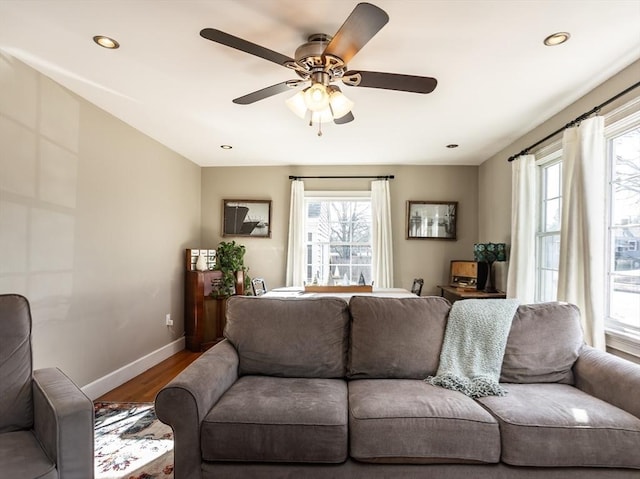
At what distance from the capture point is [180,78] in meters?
2.75

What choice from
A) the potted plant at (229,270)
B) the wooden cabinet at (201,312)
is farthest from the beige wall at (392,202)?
the wooden cabinet at (201,312)

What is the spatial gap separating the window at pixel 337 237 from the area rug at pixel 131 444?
306 centimetres

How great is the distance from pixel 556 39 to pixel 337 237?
3.75 m

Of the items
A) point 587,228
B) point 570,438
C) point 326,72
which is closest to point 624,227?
point 587,228

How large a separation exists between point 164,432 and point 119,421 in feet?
1.41

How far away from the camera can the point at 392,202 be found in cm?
546

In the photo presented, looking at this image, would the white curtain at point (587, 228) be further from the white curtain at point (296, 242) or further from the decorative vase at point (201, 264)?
the decorative vase at point (201, 264)

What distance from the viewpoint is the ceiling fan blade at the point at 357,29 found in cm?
158

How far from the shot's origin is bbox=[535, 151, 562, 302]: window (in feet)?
11.7

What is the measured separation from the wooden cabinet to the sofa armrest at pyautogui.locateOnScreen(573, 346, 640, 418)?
391cm

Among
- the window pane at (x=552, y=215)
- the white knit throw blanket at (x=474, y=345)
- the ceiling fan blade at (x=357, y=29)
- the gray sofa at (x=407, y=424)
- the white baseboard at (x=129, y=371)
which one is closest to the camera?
the ceiling fan blade at (x=357, y=29)

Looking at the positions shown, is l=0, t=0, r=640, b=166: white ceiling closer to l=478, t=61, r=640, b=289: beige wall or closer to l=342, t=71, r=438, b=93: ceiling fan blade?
l=478, t=61, r=640, b=289: beige wall

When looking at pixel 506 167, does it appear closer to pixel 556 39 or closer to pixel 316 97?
pixel 556 39

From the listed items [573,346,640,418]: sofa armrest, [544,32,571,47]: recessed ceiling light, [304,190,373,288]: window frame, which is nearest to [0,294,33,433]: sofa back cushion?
[573,346,640,418]: sofa armrest
